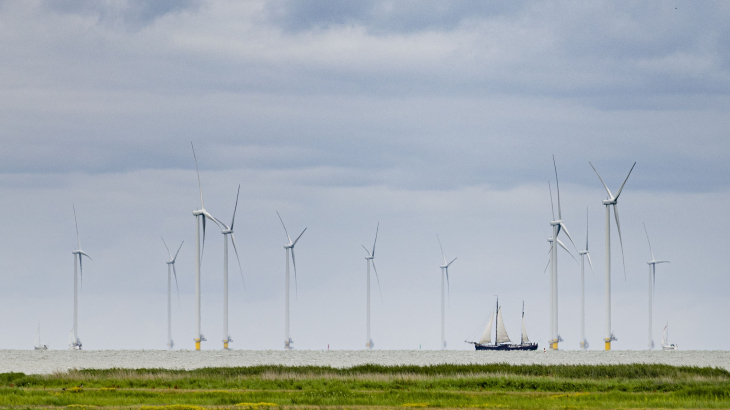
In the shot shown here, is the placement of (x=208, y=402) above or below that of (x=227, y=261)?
below

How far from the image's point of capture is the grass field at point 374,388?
207 ft

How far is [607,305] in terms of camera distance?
535 feet

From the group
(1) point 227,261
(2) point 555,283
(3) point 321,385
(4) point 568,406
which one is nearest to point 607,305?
(2) point 555,283

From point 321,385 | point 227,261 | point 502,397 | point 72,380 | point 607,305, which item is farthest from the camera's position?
point 227,261

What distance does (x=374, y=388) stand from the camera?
76438 mm

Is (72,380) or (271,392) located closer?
(271,392)

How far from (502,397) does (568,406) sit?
8.01m

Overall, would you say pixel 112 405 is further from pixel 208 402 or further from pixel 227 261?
pixel 227 261

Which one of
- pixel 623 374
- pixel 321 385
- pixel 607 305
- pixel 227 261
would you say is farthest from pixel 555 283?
pixel 321 385

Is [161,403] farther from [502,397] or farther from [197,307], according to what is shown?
[197,307]

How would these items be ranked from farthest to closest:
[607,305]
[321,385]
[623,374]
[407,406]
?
[607,305], [623,374], [321,385], [407,406]

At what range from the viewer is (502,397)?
224 feet

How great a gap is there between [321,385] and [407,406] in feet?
56.5

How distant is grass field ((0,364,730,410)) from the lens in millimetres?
63219
